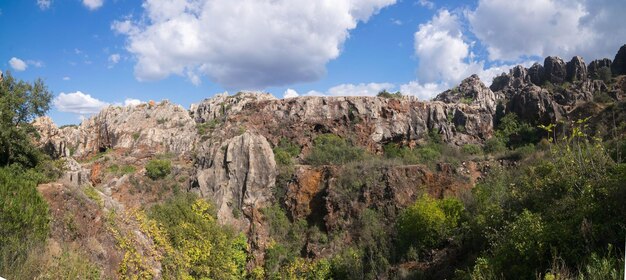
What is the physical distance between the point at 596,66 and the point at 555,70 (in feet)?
15.6

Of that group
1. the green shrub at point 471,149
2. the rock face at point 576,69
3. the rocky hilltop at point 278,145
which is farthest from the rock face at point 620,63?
the green shrub at point 471,149

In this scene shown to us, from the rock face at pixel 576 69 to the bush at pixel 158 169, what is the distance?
5035 centimetres

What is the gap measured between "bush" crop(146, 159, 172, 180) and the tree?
15.8 metres

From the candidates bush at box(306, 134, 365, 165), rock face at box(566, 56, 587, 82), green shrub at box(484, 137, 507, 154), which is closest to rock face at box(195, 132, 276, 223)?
bush at box(306, 134, 365, 165)

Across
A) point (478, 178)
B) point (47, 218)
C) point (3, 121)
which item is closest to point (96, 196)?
point (47, 218)

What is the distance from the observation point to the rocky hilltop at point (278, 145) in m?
26.2

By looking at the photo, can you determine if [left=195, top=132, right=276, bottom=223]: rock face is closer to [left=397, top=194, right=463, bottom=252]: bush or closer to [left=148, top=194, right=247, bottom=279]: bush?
[left=148, top=194, right=247, bottom=279]: bush

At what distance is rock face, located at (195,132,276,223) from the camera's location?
29.2m

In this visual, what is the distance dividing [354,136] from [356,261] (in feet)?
71.0

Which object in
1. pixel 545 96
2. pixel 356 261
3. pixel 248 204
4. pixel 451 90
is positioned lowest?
pixel 356 261

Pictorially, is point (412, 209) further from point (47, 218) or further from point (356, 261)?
point (47, 218)

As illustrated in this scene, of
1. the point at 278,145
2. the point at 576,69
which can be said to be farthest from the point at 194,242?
the point at 576,69

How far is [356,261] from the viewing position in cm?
2209

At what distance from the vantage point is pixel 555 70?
5488 centimetres
